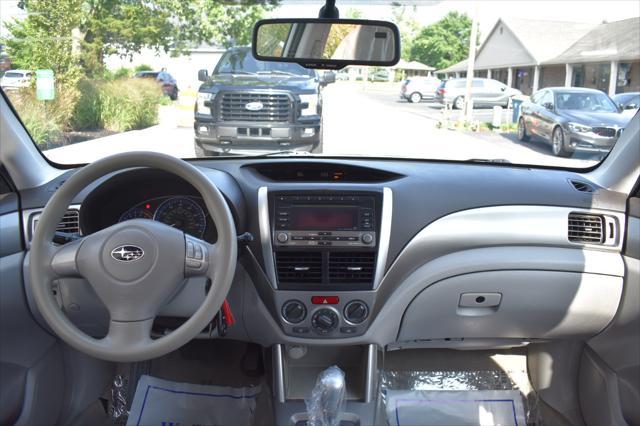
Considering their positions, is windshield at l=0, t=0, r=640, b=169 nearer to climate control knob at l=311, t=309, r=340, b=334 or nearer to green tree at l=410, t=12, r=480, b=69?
green tree at l=410, t=12, r=480, b=69

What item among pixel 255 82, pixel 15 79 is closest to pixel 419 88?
pixel 255 82

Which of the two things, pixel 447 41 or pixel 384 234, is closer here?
pixel 384 234

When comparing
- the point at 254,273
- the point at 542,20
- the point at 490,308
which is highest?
the point at 542,20

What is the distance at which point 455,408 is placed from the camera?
123 inches

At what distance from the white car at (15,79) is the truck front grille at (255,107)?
130cm

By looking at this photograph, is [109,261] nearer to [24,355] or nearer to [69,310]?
[69,310]

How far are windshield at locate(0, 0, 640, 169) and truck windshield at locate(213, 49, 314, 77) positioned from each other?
0.01 m

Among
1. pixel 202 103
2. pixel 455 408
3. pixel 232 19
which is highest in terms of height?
pixel 232 19

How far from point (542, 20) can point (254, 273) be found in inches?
112

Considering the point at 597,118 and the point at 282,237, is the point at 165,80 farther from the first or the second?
the point at 597,118

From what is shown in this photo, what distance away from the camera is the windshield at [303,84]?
3.15m

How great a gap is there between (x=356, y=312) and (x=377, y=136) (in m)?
1.88

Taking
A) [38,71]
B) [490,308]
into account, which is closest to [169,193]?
[38,71]

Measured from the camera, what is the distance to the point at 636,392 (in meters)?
2.77
